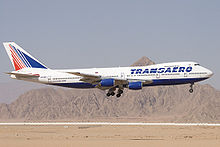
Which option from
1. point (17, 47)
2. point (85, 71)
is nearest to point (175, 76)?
point (85, 71)

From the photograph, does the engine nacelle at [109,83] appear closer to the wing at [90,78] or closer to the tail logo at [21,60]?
the wing at [90,78]

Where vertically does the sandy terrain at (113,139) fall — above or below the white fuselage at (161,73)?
below

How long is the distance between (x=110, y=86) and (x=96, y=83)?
11.0 ft

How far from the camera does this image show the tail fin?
3243 inches

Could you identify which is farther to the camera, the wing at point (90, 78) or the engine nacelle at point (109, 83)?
the engine nacelle at point (109, 83)

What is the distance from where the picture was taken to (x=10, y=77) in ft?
260

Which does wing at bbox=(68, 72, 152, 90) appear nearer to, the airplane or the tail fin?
the airplane

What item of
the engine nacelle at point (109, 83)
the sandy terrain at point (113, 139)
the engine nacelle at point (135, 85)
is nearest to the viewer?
the engine nacelle at point (135, 85)

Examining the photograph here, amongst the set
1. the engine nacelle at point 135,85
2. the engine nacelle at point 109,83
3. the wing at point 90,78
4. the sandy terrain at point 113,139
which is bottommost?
the sandy terrain at point 113,139

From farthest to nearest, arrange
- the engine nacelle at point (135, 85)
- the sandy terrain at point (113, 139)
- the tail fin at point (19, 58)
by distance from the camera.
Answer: the tail fin at point (19, 58) < the sandy terrain at point (113, 139) < the engine nacelle at point (135, 85)

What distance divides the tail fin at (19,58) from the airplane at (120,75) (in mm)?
289

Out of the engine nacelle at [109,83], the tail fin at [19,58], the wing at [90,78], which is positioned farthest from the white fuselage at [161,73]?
the tail fin at [19,58]

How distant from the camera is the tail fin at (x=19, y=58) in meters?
82.4

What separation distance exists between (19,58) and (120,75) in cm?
2129
